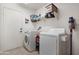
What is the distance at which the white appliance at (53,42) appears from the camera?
1.72 metres

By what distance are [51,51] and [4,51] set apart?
0.57 metres

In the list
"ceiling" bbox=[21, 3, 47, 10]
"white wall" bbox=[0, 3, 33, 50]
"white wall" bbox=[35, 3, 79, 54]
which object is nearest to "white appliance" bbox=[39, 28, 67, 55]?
"white wall" bbox=[35, 3, 79, 54]

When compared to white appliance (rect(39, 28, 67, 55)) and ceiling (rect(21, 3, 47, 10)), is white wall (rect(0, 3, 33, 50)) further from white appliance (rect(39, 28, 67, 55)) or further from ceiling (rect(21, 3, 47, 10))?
white appliance (rect(39, 28, 67, 55))

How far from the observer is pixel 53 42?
1740 millimetres

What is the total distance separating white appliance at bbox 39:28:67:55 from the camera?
1720mm

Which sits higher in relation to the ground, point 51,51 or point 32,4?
point 32,4

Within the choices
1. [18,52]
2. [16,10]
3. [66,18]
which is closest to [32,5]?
[16,10]

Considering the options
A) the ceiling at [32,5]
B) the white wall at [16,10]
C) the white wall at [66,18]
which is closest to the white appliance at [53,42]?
the white wall at [66,18]

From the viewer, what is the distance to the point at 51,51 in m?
1.74

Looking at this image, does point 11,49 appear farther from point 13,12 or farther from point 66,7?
point 66,7

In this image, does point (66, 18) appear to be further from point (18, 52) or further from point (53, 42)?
point (18, 52)

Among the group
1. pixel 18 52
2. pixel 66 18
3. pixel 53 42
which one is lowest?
pixel 18 52
